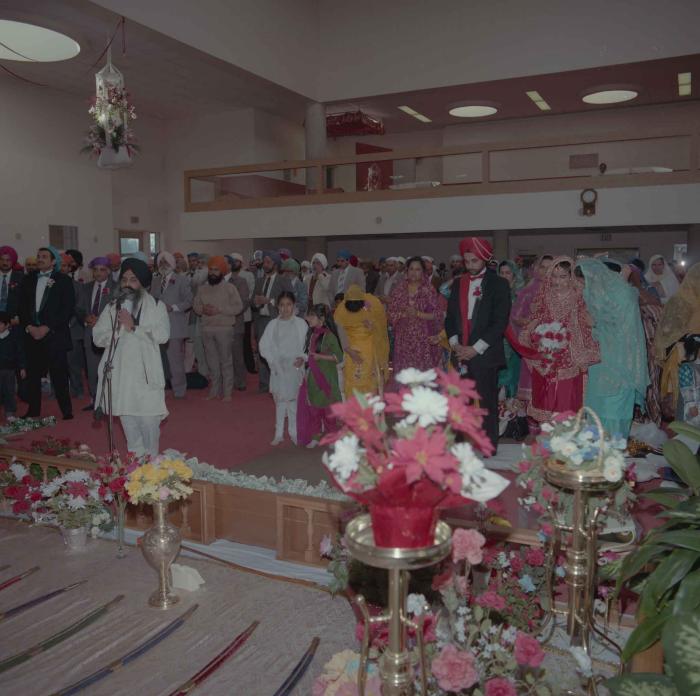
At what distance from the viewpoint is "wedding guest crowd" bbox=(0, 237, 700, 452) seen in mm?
4312

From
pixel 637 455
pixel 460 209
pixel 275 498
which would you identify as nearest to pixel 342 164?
pixel 460 209

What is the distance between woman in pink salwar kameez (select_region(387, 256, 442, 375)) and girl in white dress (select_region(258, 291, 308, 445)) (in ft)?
2.65

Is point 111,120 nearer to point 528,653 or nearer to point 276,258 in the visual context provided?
point 276,258

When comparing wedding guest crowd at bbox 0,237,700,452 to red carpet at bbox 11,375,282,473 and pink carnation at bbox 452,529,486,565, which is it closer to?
red carpet at bbox 11,375,282,473

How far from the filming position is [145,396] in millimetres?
4273

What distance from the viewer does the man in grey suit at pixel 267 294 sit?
807cm

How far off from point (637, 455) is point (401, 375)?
13.3ft

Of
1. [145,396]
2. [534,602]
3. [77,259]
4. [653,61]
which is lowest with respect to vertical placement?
[534,602]

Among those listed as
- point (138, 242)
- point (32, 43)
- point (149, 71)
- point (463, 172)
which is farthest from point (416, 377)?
point (138, 242)

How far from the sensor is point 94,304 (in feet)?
23.7

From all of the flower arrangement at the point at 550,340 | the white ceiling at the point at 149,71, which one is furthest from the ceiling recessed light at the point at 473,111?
the flower arrangement at the point at 550,340

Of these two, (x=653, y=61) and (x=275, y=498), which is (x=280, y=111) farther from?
(x=275, y=498)

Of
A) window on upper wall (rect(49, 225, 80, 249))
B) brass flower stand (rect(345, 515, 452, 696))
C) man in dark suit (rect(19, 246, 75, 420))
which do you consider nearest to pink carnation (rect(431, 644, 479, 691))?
brass flower stand (rect(345, 515, 452, 696))

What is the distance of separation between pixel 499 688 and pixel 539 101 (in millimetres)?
13684
